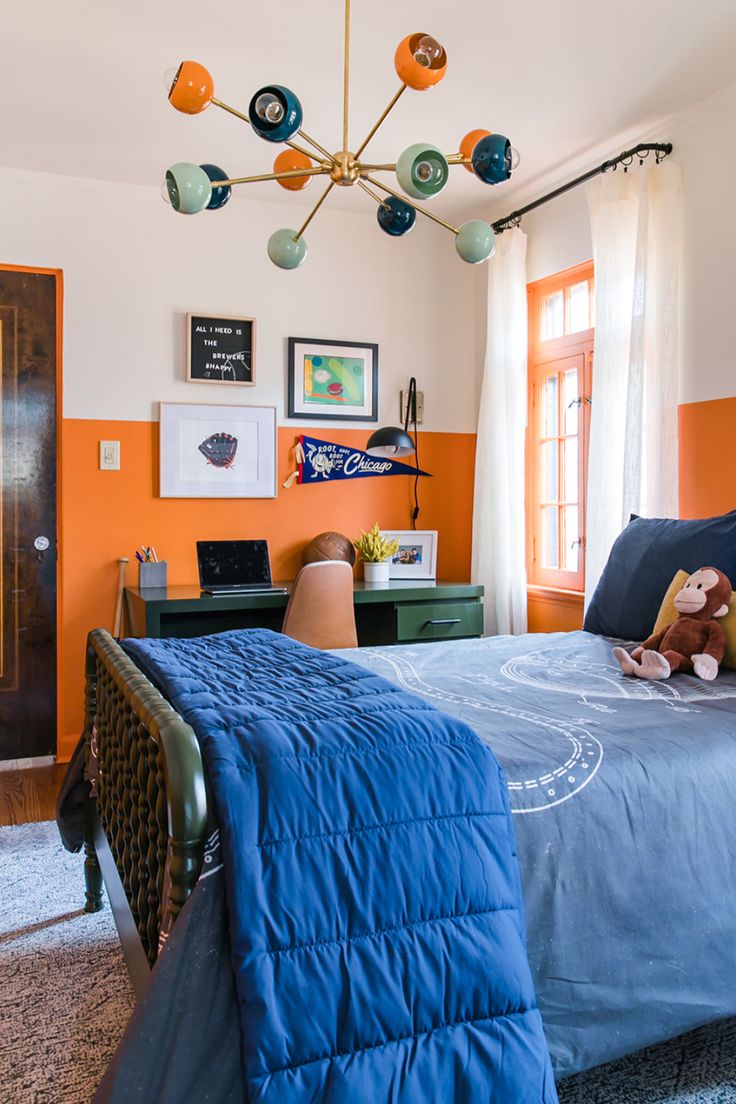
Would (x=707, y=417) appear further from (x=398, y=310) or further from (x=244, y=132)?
(x=244, y=132)

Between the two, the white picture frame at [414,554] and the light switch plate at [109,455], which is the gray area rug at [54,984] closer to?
the light switch plate at [109,455]

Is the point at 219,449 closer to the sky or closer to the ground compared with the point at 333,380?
closer to the ground

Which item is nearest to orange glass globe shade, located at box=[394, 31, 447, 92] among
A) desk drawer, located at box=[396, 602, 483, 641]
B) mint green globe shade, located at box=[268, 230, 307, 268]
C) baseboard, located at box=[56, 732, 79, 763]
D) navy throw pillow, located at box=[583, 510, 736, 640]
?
mint green globe shade, located at box=[268, 230, 307, 268]

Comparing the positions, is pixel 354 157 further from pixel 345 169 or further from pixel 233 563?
pixel 233 563

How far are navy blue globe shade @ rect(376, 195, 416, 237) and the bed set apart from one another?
4.83 ft

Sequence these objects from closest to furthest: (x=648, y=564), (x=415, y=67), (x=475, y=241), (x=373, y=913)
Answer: (x=373, y=913) → (x=415, y=67) → (x=475, y=241) → (x=648, y=564)

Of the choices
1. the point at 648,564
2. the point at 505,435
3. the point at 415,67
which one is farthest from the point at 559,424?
the point at 415,67

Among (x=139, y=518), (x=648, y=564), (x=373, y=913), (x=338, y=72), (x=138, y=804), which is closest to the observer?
(x=373, y=913)

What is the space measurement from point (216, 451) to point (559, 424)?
164 centimetres

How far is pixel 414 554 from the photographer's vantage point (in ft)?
13.6

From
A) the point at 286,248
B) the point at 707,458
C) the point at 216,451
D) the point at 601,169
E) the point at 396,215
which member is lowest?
the point at 707,458

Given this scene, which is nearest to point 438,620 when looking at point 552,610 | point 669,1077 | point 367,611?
point 367,611

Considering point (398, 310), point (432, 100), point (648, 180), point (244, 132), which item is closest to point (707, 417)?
point (648, 180)

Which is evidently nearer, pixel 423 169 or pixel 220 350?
Result: pixel 423 169
